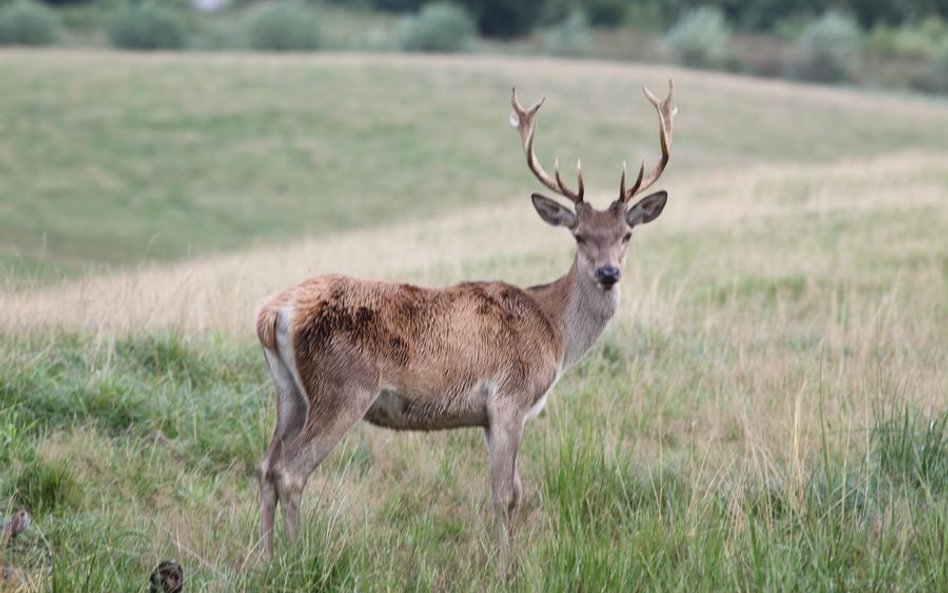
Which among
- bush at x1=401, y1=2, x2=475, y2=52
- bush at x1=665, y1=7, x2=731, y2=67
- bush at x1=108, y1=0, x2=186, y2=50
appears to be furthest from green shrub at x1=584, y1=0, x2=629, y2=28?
bush at x1=108, y1=0, x2=186, y2=50

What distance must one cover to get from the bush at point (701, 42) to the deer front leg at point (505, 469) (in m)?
52.2

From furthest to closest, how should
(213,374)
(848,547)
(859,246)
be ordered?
(859,246), (213,374), (848,547)

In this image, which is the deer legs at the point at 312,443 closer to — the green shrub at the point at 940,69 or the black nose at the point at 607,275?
the black nose at the point at 607,275

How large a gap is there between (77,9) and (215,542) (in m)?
59.7

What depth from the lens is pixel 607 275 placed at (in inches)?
264

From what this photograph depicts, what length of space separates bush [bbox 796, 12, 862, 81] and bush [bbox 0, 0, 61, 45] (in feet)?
98.1

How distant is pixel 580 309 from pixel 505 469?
1.12m

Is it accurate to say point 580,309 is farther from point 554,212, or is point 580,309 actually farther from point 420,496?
point 420,496

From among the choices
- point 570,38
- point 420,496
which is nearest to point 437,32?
point 570,38

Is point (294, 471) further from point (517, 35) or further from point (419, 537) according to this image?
point (517, 35)

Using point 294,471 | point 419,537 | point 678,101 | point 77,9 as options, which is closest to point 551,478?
point 419,537

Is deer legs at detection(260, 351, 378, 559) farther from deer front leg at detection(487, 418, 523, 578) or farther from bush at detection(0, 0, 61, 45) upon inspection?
bush at detection(0, 0, 61, 45)

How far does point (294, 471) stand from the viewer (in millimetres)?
5863

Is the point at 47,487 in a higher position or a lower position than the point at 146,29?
lower
